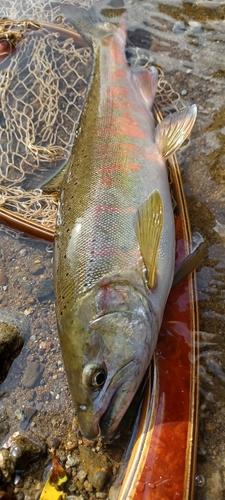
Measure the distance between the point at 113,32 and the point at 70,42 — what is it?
57 centimetres

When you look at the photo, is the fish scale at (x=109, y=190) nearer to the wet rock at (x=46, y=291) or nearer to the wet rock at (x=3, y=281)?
the wet rock at (x=46, y=291)

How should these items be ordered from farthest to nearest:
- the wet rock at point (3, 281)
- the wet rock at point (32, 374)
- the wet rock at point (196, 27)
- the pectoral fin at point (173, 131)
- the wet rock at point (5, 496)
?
1. the wet rock at point (196, 27)
2. the wet rock at point (3, 281)
3. the pectoral fin at point (173, 131)
4. the wet rock at point (32, 374)
5. the wet rock at point (5, 496)

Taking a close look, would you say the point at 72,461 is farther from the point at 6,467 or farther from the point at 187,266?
the point at 187,266

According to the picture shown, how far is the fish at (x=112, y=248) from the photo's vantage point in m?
2.28

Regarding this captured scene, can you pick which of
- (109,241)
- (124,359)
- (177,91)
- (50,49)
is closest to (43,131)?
(50,49)

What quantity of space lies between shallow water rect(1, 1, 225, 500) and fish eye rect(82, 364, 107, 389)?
676 millimetres

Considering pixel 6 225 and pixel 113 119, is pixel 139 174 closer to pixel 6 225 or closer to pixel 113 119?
pixel 113 119

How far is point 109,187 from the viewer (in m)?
2.72

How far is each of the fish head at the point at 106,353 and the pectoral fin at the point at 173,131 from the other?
1.17 meters

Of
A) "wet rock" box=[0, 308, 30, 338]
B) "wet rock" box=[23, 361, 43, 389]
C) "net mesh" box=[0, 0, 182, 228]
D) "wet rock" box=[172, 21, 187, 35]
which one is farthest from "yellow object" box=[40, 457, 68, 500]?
"wet rock" box=[172, 21, 187, 35]

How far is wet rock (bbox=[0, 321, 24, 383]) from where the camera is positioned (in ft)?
9.64

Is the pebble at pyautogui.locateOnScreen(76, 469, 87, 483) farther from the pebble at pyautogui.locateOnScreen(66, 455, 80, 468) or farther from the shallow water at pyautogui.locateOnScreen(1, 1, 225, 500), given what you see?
the shallow water at pyautogui.locateOnScreen(1, 1, 225, 500)

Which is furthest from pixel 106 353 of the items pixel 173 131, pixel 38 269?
pixel 173 131

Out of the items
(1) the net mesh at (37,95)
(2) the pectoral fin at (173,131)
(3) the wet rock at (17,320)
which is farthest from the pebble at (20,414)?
(2) the pectoral fin at (173,131)
